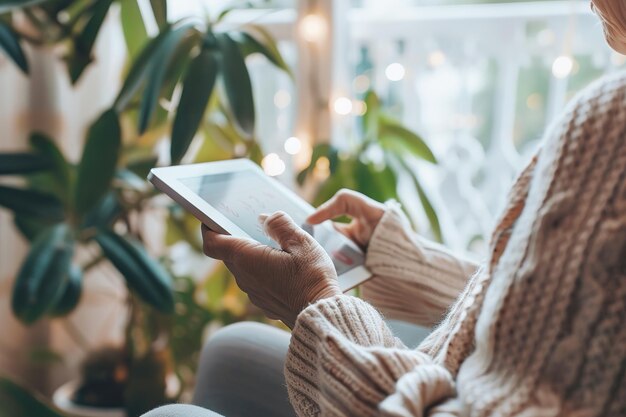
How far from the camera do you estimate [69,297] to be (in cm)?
145

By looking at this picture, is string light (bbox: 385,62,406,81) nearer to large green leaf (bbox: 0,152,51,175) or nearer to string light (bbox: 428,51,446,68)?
string light (bbox: 428,51,446,68)

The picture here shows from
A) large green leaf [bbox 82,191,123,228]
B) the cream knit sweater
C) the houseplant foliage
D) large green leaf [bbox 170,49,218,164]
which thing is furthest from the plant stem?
the cream knit sweater

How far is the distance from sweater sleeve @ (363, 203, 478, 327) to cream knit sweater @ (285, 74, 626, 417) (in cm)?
32

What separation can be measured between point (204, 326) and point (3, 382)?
0.46 meters

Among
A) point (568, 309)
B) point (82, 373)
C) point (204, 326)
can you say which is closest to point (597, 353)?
point (568, 309)

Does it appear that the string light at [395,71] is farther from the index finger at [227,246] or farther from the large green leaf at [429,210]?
the index finger at [227,246]

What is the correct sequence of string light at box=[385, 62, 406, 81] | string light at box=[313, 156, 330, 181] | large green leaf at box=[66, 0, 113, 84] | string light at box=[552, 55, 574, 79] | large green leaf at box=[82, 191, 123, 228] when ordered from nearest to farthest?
large green leaf at box=[66, 0, 113, 84]
large green leaf at box=[82, 191, 123, 228]
string light at box=[313, 156, 330, 181]
string light at box=[552, 55, 574, 79]
string light at box=[385, 62, 406, 81]

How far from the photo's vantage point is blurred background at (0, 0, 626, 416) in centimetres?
130

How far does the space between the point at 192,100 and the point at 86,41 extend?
0.85 ft

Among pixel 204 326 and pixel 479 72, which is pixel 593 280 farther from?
pixel 479 72

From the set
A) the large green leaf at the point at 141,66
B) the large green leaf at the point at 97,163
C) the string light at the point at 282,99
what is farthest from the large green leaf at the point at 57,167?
the string light at the point at 282,99

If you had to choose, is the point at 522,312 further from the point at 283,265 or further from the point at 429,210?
the point at 429,210

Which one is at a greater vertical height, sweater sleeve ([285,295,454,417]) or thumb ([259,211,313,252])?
thumb ([259,211,313,252])

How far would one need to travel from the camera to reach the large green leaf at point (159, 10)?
1.25m
